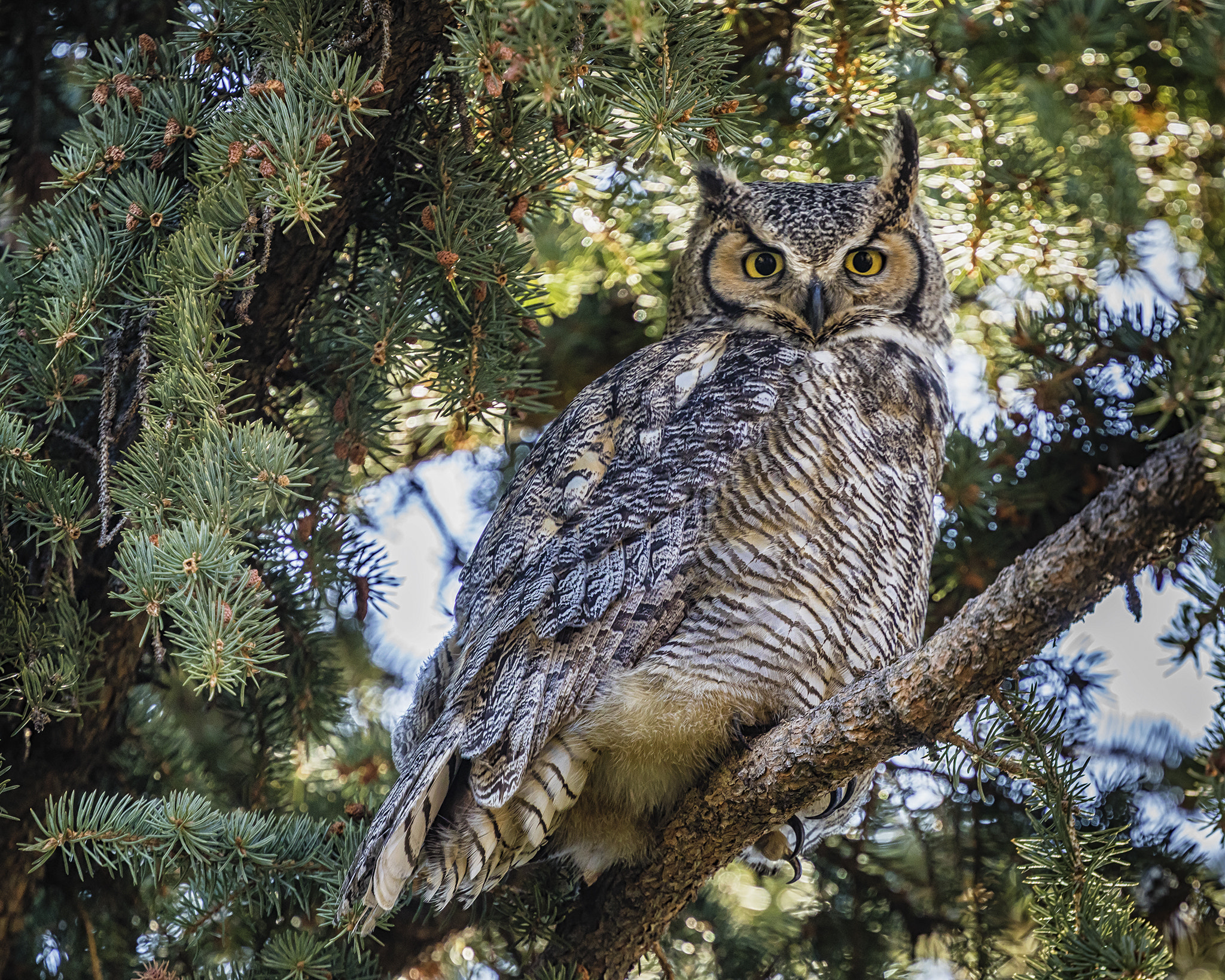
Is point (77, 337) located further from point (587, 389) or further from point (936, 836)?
point (936, 836)

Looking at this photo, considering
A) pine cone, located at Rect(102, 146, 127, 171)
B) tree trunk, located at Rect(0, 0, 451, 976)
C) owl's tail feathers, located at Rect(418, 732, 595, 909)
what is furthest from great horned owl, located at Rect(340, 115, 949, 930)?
pine cone, located at Rect(102, 146, 127, 171)

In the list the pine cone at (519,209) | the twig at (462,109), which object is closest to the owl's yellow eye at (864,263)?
the pine cone at (519,209)

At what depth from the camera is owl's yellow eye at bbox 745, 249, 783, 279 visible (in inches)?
80.7

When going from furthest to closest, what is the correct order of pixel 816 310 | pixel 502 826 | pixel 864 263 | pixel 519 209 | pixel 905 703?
pixel 864 263 < pixel 816 310 < pixel 519 209 < pixel 502 826 < pixel 905 703

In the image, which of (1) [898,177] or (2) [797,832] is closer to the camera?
(2) [797,832]

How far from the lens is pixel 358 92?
1421 millimetres

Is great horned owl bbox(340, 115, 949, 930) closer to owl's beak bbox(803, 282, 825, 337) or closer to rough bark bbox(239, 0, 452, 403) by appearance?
owl's beak bbox(803, 282, 825, 337)

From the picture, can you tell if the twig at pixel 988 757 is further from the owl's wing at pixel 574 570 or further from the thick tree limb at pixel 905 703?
the owl's wing at pixel 574 570

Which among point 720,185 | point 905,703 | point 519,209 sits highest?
point 720,185

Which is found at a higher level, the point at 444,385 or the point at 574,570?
the point at 444,385

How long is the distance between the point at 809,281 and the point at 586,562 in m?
0.71

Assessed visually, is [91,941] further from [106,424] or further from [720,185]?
[720,185]

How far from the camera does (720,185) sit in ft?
7.06

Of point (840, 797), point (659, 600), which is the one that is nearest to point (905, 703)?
point (659, 600)
